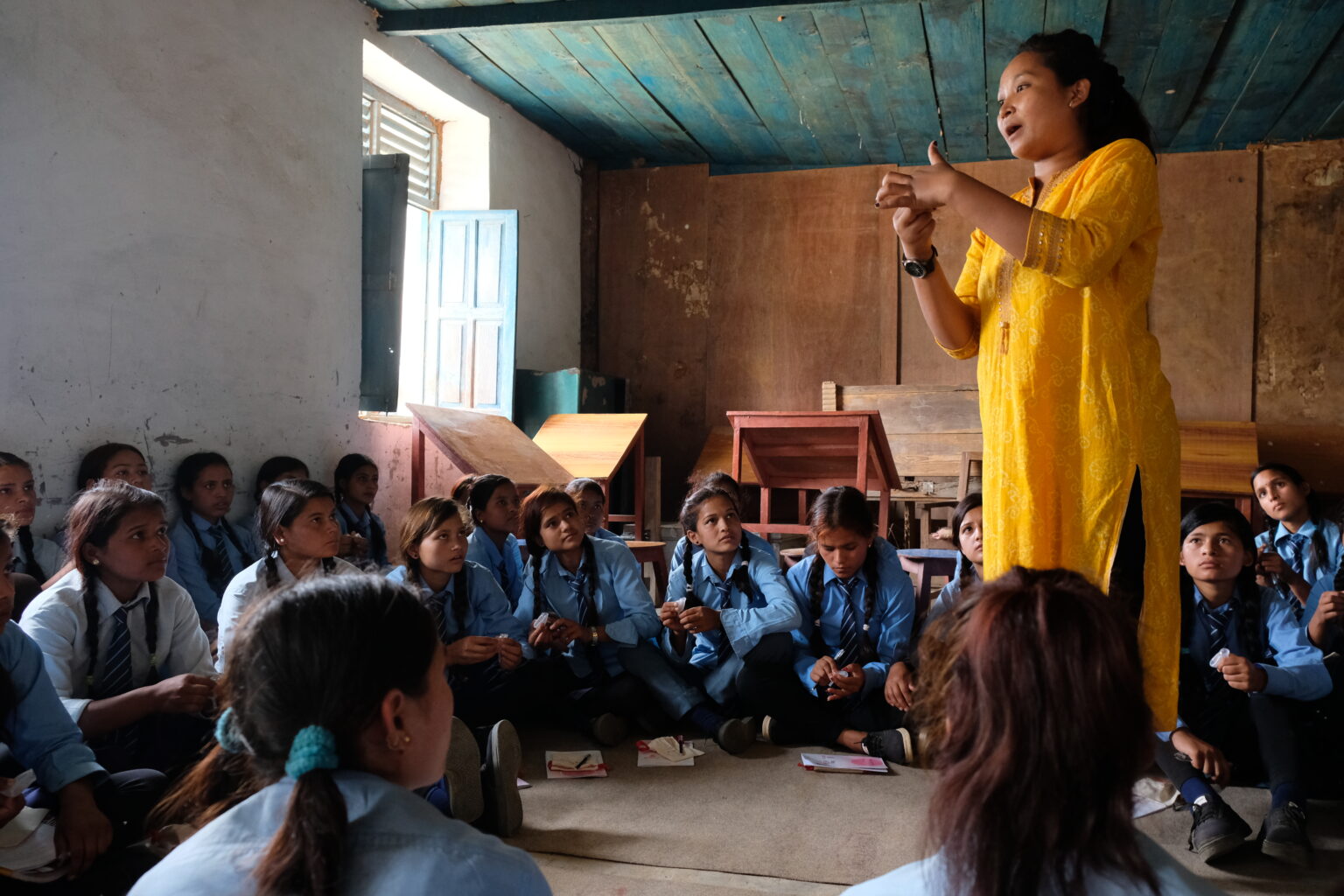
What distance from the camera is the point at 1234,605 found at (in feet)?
8.81

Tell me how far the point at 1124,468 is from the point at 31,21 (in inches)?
154

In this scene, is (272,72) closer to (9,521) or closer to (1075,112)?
(9,521)

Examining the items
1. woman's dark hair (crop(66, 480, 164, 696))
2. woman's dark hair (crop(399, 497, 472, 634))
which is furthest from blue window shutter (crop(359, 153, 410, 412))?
woman's dark hair (crop(66, 480, 164, 696))

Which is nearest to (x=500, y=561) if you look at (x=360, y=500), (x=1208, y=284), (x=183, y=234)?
(x=360, y=500)

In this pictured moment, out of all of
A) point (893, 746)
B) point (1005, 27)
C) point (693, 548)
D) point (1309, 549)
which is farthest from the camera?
point (1005, 27)

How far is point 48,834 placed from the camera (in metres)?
1.70

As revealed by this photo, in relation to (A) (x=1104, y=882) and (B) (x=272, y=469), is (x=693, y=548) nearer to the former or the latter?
(B) (x=272, y=469)

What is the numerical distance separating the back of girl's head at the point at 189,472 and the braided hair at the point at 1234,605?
12.1 feet

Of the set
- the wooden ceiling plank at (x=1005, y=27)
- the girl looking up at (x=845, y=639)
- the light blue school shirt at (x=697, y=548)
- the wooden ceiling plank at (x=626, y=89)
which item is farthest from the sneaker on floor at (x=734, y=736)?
the wooden ceiling plank at (x=626, y=89)

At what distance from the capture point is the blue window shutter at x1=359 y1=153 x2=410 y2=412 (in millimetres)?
5352

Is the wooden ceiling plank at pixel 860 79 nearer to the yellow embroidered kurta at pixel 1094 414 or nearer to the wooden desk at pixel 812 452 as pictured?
the wooden desk at pixel 812 452

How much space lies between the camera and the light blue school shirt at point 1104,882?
2.54ft

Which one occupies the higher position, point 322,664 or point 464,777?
point 322,664

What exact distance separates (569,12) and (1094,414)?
4.31 meters
